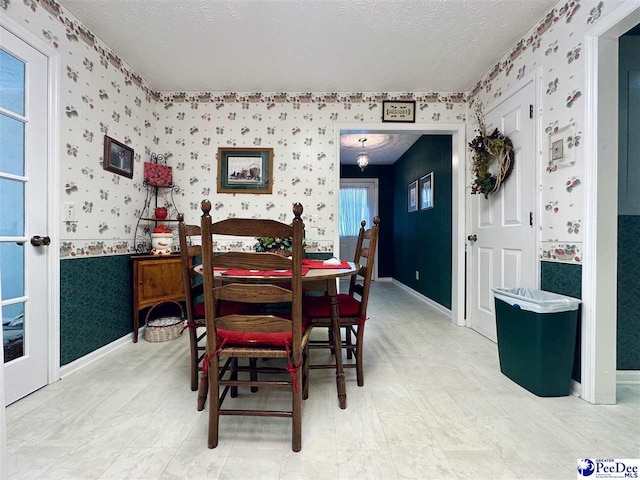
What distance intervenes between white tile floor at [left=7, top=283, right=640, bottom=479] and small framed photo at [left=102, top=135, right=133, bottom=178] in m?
1.56

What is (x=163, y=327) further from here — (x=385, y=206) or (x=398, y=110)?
(x=385, y=206)

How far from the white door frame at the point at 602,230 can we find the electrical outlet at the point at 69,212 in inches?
129

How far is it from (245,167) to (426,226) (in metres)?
2.74

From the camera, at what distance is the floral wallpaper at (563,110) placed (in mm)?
1759

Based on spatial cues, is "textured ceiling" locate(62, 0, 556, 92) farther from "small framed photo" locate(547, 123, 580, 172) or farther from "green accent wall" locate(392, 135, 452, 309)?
"green accent wall" locate(392, 135, 452, 309)

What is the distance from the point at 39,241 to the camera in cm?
178

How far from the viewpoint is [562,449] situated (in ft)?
4.23

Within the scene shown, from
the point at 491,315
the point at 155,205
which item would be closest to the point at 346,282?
the point at 491,315

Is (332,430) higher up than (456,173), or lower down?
lower down

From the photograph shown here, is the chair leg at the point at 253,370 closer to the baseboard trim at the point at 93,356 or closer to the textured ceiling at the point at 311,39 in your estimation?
the baseboard trim at the point at 93,356

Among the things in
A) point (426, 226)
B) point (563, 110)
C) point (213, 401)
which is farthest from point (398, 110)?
point (213, 401)

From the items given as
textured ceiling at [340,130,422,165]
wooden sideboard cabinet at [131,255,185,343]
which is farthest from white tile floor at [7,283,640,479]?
textured ceiling at [340,130,422,165]

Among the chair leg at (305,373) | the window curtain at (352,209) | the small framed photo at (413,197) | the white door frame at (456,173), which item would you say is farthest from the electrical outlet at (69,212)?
the window curtain at (352,209)

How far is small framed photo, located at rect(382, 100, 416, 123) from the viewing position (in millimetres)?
3102
